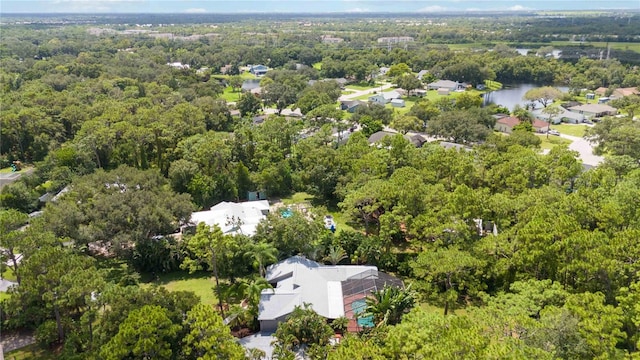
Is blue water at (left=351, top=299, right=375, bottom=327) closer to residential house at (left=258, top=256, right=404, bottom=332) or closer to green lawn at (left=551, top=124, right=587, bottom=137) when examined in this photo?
residential house at (left=258, top=256, right=404, bottom=332)

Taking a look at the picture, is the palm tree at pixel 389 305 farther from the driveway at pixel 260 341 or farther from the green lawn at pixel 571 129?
the green lawn at pixel 571 129

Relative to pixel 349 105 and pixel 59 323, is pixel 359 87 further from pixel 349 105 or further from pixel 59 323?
pixel 59 323

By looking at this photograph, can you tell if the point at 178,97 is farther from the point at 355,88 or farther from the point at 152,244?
the point at 355,88

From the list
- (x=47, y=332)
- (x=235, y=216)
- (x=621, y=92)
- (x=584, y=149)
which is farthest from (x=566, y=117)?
(x=47, y=332)

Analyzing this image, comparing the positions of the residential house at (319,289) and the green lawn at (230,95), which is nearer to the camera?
the residential house at (319,289)

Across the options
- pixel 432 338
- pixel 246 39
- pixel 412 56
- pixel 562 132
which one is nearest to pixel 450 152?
pixel 432 338

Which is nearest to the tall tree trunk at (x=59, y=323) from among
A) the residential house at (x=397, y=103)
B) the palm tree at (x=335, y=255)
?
the palm tree at (x=335, y=255)
